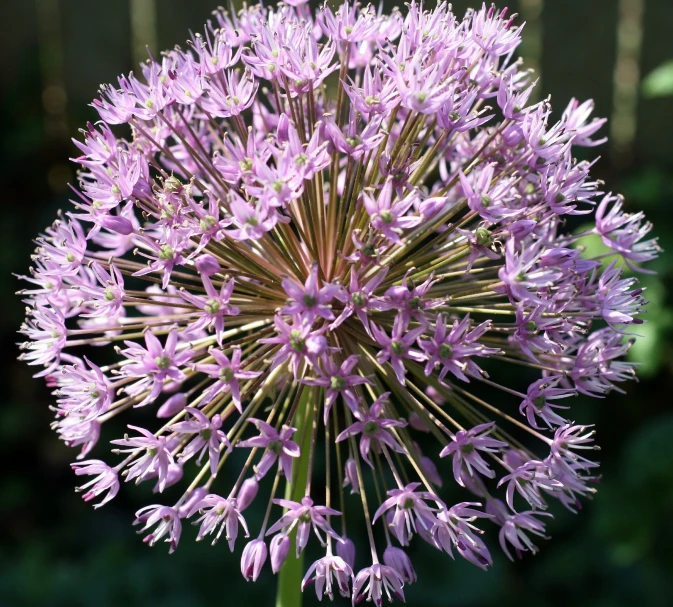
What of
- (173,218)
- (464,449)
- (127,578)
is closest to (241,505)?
(464,449)

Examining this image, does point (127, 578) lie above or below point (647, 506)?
above

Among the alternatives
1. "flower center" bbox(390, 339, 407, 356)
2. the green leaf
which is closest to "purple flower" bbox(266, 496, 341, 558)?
"flower center" bbox(390, 339, 407, 356)

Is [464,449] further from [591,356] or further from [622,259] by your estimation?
[622,259]

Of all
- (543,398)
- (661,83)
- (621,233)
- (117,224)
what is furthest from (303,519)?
(661,83)

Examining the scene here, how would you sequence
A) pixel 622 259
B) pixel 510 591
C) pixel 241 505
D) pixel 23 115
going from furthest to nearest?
pixel 23 115, pixel 510 591, pixel 622 259, pixel 241 505

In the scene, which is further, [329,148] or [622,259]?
[622,259]

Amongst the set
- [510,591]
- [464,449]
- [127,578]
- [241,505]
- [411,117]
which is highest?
[411,117]

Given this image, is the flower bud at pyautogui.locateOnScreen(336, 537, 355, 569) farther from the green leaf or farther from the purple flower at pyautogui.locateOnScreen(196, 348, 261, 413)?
the green leaf

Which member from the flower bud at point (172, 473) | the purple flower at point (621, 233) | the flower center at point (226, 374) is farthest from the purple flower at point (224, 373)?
the purple flower at point (621, 233)

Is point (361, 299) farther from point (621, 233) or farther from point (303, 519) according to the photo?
point (621, 233)
